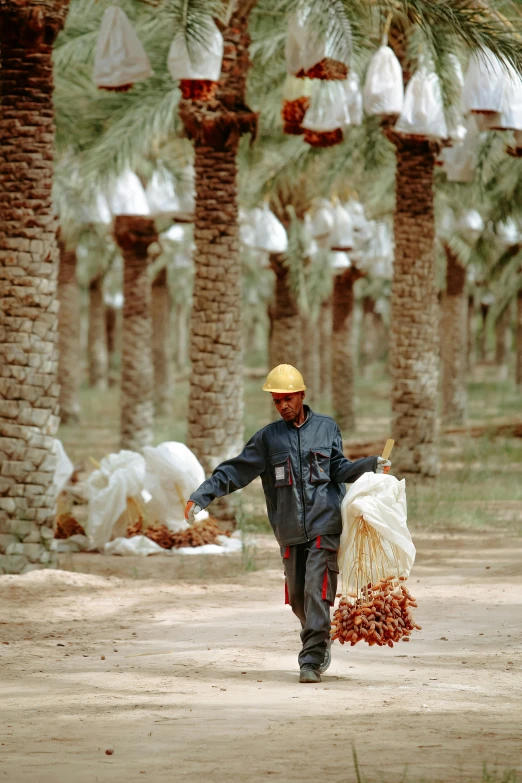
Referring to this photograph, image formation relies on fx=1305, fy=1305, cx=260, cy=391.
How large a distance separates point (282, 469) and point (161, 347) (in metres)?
20.4

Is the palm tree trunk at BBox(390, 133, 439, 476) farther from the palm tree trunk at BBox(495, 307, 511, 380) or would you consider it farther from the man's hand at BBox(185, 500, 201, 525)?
the palm tree trunk at BBox(495, 307, 511, 380)

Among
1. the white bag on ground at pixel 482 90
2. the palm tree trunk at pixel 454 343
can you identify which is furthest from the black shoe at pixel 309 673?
the palm tree trunk at pixel 454 343

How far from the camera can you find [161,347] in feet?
88.1

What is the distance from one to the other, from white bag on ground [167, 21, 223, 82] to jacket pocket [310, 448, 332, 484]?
15.0ft

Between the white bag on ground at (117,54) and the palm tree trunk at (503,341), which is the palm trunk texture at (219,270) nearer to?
the white bag on ground at (117,54)

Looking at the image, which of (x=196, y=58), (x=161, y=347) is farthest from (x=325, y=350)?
(x=196, y=58)

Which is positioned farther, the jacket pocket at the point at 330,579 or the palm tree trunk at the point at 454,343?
the palm tree trunk at the point at 454,343

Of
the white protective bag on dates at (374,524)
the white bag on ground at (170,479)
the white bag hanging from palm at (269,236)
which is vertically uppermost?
the white bag hanging from palm at (269,236)

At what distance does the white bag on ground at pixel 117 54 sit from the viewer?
10.0m

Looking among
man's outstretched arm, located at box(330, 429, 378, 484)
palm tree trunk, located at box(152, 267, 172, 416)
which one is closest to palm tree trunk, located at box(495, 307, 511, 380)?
palm tree trunk, located at box(152, 267, 172, 416)

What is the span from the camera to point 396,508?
6629mm

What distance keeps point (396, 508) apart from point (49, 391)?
4.16 meters

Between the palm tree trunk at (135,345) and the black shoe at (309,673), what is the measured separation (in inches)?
479

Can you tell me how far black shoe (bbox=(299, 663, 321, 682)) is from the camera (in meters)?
6.44
